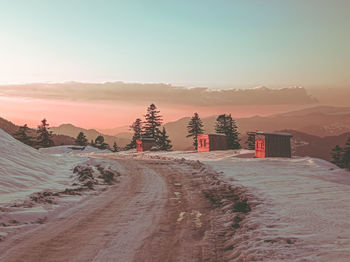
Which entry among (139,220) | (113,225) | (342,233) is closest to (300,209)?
(342,233)

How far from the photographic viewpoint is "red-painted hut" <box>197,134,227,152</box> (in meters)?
40.5

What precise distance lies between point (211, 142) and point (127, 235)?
35962 mm

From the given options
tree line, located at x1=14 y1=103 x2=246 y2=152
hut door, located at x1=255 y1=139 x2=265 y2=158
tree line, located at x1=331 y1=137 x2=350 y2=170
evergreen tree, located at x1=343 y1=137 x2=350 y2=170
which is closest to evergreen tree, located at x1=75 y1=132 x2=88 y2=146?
tree line, located at x1=14 y1=103 x2=246 y2=152

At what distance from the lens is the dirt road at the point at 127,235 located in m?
4.41

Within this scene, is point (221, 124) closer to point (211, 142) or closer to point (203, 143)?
point (203, 143)

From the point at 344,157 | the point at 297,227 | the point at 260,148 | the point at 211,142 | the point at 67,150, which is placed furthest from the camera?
the point at 67,150

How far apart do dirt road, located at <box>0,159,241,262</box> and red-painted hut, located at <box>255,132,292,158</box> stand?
2119 cm

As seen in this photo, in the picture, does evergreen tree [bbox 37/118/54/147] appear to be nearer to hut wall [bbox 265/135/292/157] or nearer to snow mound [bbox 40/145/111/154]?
snow mound [bbox 40/145/111/154]

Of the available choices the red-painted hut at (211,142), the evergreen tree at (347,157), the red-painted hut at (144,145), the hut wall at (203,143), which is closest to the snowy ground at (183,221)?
the red-painted hut at (211,142)

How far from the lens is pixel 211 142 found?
133ft

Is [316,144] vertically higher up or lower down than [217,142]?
lower down

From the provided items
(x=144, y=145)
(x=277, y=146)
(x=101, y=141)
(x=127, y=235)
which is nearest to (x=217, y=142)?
(x=277, y=146)

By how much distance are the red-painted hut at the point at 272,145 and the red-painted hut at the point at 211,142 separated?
12064 millimetres

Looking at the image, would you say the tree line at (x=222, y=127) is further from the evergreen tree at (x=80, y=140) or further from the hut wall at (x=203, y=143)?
the evergreen tree at (x=80, y=140)
